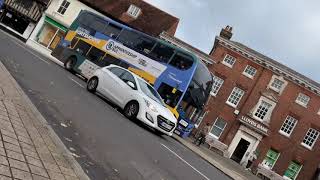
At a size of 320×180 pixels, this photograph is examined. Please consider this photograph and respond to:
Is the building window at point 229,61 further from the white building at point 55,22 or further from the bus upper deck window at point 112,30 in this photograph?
the white building at point 55,22

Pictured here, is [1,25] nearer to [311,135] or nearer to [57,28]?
[57,28]

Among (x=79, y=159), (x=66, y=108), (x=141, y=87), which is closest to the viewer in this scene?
(x=79, y=159)

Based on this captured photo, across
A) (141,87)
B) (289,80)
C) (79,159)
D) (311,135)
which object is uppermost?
(289,80)

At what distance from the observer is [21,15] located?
167 feet

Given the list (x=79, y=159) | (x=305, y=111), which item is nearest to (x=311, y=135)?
(x=305, y=111)

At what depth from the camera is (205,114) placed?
132 ft

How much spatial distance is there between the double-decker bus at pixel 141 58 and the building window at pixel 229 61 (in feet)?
53.7

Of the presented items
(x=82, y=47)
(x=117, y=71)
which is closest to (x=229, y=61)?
(x=82, y=47)

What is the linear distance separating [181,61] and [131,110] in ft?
23.9

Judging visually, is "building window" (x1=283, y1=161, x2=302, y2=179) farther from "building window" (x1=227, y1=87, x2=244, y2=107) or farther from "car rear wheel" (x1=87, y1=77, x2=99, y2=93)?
"car rear wheel" (x1=87, y1=77, x2=99, y2=93)

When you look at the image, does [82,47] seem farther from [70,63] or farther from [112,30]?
[112,30]

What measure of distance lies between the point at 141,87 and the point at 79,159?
9.70 metres

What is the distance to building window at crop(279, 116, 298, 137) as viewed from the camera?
3941 cm

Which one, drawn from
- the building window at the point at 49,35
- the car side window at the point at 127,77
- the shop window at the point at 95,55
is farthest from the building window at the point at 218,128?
the car side window at the point at 127,77
